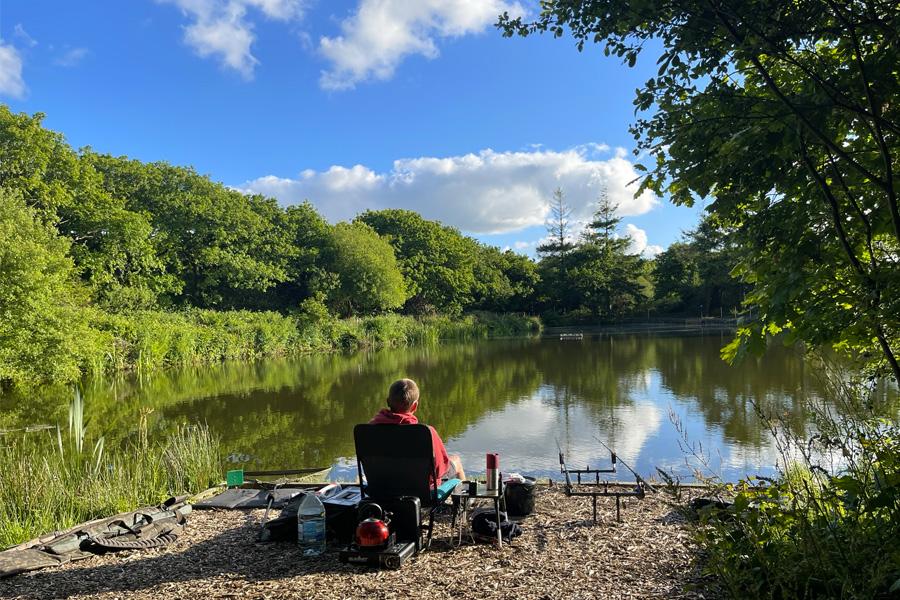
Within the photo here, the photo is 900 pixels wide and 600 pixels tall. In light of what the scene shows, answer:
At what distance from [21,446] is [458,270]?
1480 inches

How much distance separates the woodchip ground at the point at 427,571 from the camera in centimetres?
293

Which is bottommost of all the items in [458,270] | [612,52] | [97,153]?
[612,52]

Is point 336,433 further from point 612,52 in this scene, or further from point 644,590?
point 612,52

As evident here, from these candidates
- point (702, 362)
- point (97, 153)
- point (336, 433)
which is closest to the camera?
point (336, 433)

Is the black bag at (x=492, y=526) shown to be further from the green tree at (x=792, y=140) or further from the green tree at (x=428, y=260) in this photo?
the green tree at (x=428, y=260)

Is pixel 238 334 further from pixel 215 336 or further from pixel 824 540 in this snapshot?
pixel 824 540

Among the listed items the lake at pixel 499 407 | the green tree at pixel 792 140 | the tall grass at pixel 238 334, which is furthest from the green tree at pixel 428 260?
the green tree at pixel 792 140

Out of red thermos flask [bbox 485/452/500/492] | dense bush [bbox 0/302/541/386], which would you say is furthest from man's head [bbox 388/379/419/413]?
dense bush [bbox 0/302/541/386]

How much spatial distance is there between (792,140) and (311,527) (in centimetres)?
328

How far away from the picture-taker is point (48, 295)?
13031 millimetres

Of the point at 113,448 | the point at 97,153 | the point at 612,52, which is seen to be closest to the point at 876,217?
the point at 612,52

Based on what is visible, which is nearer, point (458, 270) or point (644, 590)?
point (644, 590)

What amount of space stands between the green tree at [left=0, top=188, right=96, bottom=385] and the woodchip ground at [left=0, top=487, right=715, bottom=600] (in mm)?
11258

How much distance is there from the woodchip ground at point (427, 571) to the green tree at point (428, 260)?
3814 centimetres
